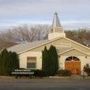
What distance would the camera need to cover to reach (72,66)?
2354 inches

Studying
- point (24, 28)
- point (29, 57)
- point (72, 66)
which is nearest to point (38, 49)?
point (29, 57)

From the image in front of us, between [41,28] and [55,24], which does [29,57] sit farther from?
[41,28]

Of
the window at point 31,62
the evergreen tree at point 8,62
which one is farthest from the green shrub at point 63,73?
the evergreen tree at point 8,62

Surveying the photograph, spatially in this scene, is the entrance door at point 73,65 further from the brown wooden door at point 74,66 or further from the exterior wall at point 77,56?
the exterior wall at point 77,56

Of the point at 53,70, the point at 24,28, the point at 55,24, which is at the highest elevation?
the point at 24,28

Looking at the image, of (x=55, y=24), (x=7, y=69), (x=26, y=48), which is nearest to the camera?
(x=7, y=69)

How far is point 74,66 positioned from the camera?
59.9m

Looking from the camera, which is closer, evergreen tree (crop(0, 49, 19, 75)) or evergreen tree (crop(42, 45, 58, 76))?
evergreen tree (crop(0, 49, 19, 75))

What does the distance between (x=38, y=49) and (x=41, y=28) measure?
7673 cm

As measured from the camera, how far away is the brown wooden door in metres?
59.6

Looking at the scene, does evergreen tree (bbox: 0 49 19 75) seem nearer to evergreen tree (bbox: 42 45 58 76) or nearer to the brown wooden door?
evergreen tree (bbox: 42 45 58 76)

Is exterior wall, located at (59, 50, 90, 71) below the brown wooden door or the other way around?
the other way around

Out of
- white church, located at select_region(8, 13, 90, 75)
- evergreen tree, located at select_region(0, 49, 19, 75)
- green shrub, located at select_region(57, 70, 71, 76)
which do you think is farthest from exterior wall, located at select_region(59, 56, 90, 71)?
evergreen tree, located at select_region(0, 49, 19, 75)

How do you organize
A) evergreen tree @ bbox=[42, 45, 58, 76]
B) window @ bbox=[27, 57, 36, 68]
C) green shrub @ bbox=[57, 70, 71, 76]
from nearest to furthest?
green shrub @ bbox=[57, 70, 71, 76], evergreen tree @ bbox=[42, 45, 58, 76], window @ bbox=[27, 57, 36, 68]
